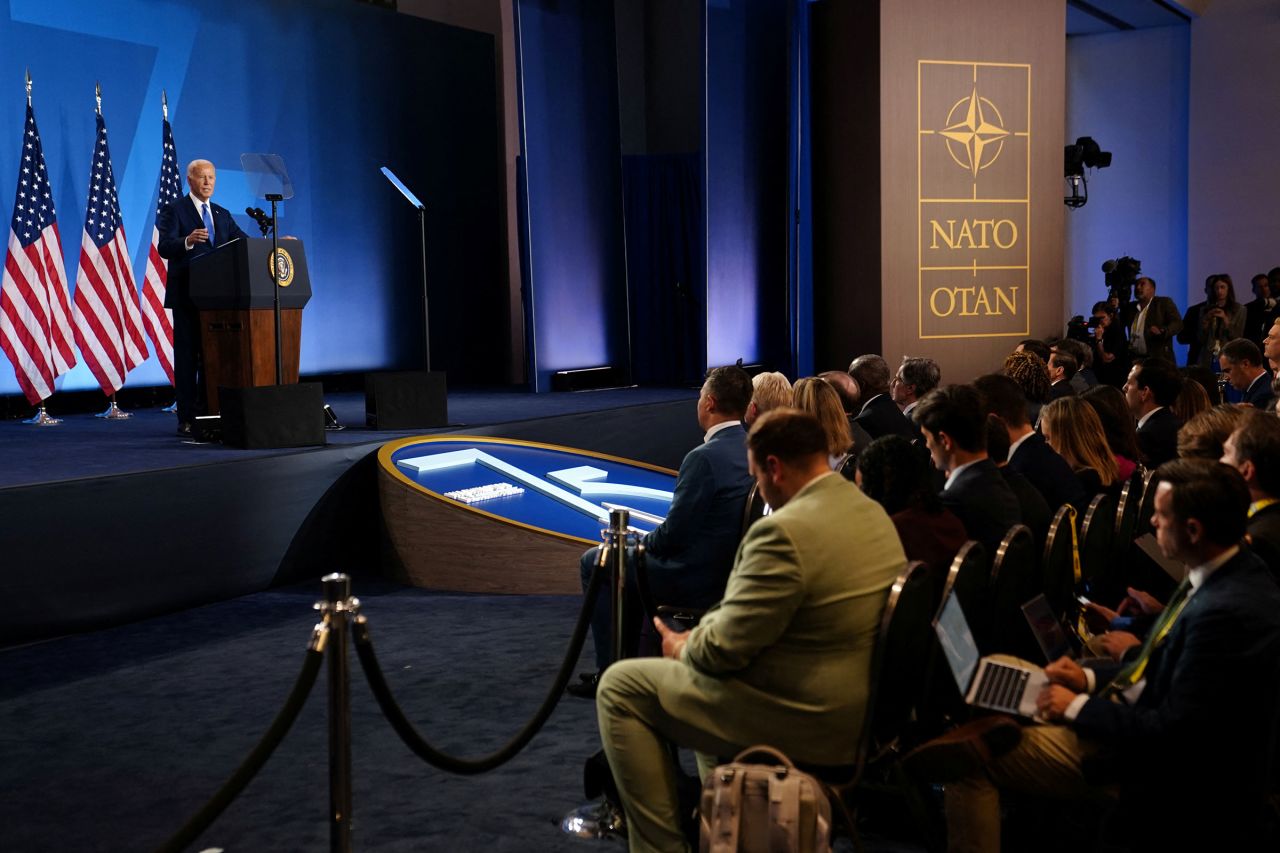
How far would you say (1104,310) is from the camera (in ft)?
33.1

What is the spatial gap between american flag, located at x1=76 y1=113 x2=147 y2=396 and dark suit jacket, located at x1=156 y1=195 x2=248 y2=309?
173cm

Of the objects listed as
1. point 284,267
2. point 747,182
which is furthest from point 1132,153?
point 284,267

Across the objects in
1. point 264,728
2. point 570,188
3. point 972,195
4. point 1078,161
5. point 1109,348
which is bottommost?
point 264,728

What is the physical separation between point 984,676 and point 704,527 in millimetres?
1617

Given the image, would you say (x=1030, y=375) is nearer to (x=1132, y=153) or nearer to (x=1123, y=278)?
(x=1123, y=278)

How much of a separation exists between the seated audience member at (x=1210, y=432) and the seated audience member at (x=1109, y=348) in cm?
655

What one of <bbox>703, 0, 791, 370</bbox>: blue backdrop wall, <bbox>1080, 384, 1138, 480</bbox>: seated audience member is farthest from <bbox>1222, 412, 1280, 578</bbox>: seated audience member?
<bbox>703, 0, 791, 370</bbox>: blue backdrop wall

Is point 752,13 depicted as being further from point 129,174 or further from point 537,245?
point 129,174

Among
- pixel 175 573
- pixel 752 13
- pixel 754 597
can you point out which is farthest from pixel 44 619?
pixel 752 13

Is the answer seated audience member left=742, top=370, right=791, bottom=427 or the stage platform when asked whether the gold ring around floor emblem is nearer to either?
the stage platform

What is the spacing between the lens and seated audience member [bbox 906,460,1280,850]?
2137 millimetres

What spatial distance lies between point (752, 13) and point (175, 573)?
7315 millimetres

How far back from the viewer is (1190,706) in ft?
7.01

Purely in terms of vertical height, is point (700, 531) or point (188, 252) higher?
point (188, 252)
